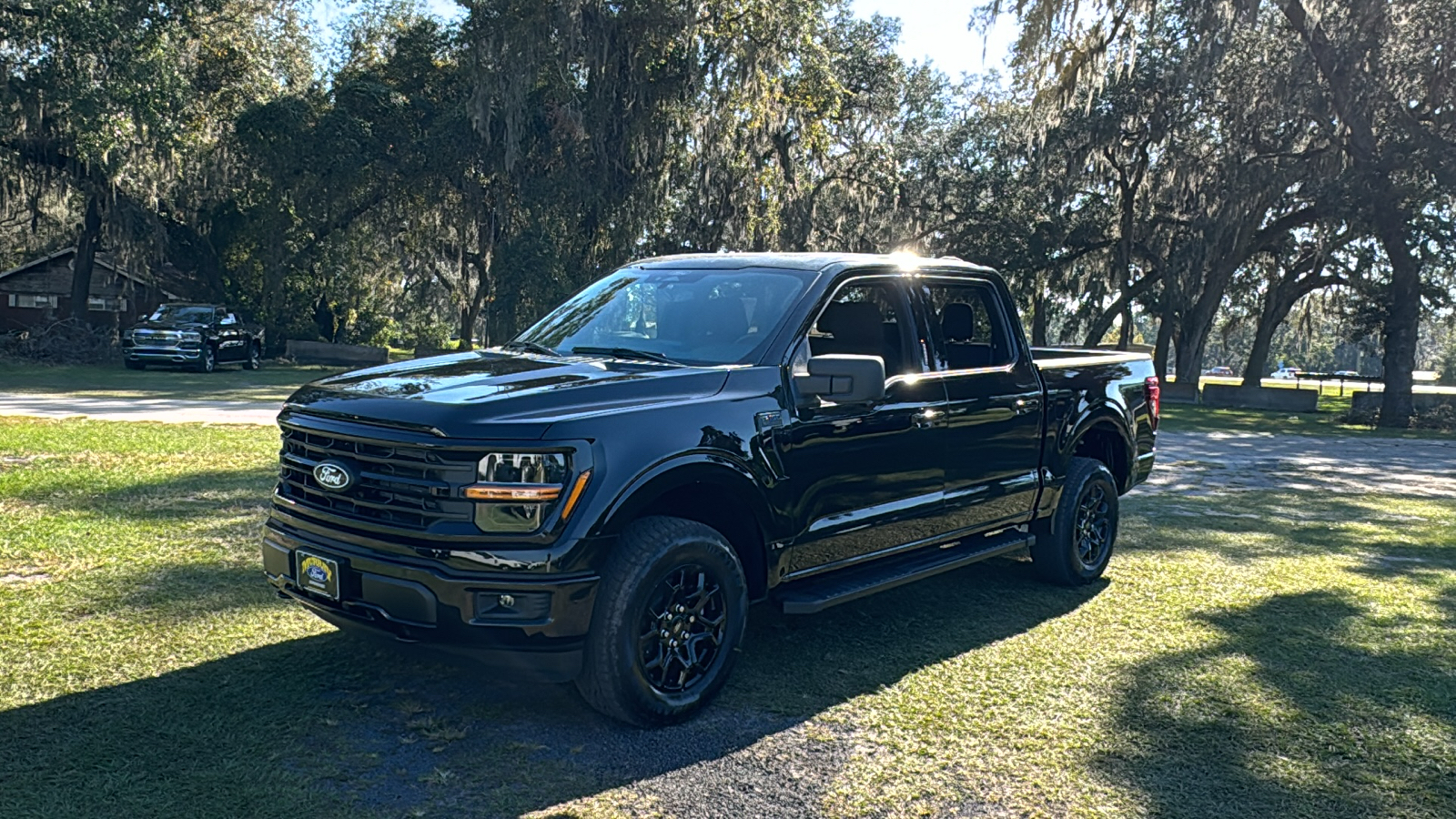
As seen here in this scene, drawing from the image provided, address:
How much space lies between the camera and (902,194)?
33.8 m

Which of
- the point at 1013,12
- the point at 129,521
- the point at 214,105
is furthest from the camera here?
the point at 214,105

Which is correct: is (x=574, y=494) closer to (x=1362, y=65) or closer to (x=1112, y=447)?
(x=1112, y=447)

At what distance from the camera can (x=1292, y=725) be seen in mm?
4422

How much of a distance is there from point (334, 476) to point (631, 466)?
1149 mm

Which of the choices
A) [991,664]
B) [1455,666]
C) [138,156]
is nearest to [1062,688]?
[991,664]

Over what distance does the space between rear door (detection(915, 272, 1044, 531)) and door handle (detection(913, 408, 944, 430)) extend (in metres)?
A: 0.11

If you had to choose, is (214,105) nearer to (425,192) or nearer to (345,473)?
(425,192)

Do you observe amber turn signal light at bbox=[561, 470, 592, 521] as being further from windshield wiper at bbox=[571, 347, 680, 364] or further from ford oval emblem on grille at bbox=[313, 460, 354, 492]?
windshield wiper at bbox=[571, 347, 680, 364]

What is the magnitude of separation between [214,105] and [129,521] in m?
27.6

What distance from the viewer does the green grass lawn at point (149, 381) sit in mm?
18922

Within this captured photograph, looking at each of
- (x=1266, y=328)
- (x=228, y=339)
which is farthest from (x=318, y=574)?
(x=1266, y=328)

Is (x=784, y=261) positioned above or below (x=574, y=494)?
above

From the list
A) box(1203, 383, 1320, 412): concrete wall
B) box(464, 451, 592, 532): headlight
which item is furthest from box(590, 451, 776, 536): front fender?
box(1203, 383, 1320, 412): concrete wall

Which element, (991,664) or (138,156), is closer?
(991,664)
